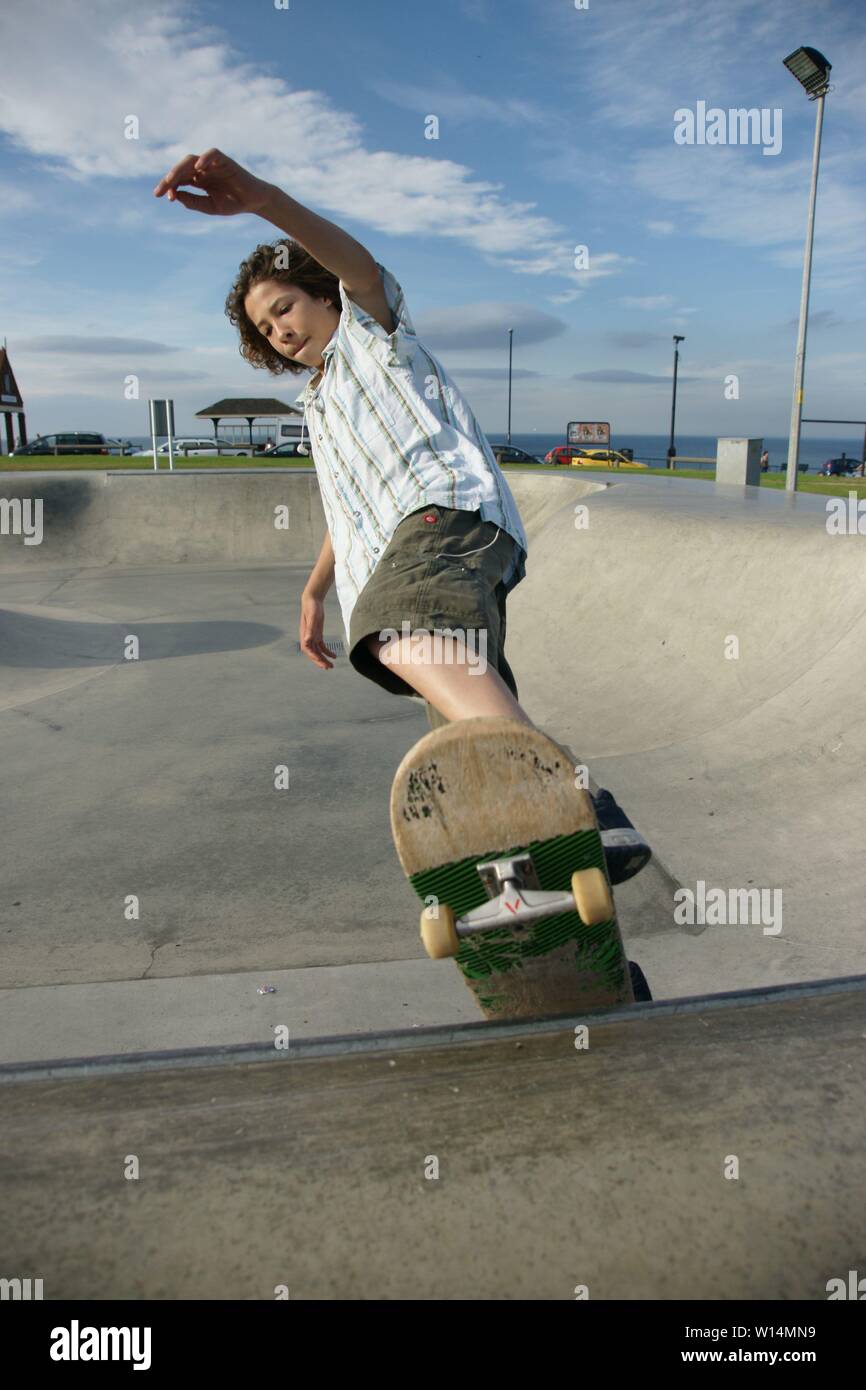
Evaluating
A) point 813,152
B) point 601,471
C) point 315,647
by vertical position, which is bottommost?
point 315,647

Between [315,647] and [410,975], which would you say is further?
[410,975]

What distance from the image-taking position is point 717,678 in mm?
5422

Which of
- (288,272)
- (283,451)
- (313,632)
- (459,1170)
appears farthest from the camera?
(283,451)

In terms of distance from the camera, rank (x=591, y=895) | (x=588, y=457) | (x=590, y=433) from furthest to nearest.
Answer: (x=590, y=433), (x=588, y=457), (x=591, y=895)

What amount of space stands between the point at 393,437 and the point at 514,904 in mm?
1007

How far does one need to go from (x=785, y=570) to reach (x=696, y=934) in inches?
124

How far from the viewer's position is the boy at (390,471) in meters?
1.74

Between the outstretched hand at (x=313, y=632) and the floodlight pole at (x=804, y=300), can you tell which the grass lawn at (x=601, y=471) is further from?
the outstretched hand at (x=313, y=632)

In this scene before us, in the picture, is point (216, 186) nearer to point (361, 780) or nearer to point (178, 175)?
point (178, 175)

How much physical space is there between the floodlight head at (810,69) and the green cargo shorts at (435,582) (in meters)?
18.7

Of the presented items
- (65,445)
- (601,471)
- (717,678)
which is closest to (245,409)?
(65,445)
